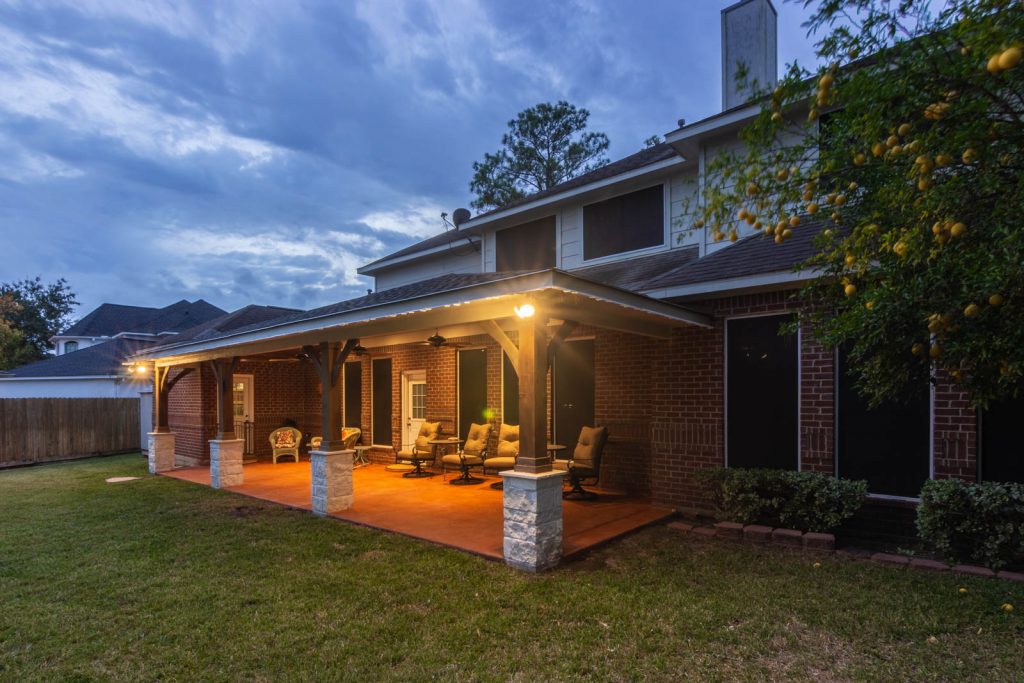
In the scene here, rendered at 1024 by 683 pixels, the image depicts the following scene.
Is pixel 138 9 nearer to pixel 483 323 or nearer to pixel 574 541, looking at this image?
pixel 483 323

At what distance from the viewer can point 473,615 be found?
404cm

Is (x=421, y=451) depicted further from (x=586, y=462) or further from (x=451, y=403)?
(x=586, y=462)

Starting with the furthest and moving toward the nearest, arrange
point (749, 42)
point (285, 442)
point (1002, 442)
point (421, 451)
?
point (285, 442) → point (421, 451) → point (749, 42) → point (1002, 442)

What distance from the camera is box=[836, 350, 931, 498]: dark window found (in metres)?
5.41

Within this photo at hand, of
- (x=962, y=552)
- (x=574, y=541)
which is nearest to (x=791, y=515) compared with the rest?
(x=962, y=552)

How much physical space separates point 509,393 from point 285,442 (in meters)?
6.64

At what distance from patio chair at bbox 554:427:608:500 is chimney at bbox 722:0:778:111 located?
5684 millimetres

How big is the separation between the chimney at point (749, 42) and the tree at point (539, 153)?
1455cm

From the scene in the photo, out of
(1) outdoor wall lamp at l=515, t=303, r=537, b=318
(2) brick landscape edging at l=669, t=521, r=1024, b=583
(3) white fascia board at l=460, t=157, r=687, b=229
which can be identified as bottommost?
(2) brick landscape edging at l=669, t=521, r=1024, b=583

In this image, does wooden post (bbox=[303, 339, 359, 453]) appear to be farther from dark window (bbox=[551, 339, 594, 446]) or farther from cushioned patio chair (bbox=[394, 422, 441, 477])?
dark window (bbox=[551, 339, 594, 446])

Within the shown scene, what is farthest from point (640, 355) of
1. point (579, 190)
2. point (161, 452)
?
point (161, 452)

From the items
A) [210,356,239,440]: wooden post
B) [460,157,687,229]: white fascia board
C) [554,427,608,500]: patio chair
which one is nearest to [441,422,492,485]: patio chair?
[554,427,608,500]: patio chair

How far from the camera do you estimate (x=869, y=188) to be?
3.22 metres

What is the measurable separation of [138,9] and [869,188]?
1210cm
